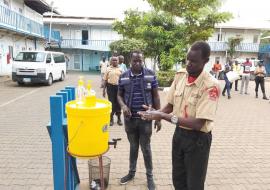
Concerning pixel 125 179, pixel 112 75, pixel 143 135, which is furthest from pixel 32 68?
pixel 143 135

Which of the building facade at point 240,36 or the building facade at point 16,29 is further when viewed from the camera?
the building facade at point 240,36

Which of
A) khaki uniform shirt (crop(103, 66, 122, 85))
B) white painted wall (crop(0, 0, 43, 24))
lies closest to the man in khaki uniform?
khaki uniform shirt (crop(103, 66, 122, 85))

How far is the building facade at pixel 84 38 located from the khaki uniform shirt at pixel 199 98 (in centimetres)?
2916

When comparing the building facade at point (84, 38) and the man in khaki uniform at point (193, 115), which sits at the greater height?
the building facade at point (84, 38)

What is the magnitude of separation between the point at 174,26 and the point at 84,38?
1975 centimetres

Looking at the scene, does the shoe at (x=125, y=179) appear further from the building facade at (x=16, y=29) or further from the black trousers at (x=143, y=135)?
the building facade at (x=16, y=29)

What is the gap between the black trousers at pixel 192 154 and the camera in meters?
2.62

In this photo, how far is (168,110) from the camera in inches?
119

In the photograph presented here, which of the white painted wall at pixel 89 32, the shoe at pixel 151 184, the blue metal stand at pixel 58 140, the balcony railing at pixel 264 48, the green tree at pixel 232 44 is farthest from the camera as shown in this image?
the white painted wall at pixel 89 32

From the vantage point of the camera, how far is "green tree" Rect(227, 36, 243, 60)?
29641 mm

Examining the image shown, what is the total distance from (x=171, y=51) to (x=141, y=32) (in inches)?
71.1

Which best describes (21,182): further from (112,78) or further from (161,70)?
(161,70)

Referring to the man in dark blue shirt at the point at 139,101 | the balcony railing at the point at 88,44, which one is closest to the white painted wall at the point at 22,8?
the balcony railing at the point at 88,44

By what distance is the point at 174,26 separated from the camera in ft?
49.1
